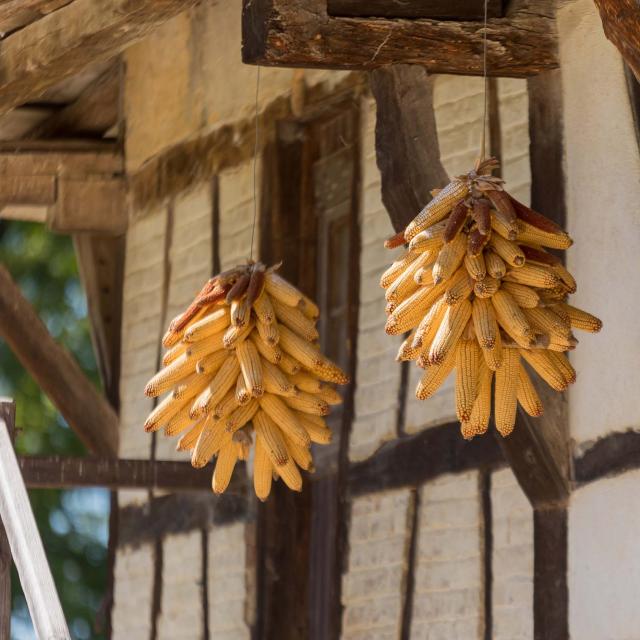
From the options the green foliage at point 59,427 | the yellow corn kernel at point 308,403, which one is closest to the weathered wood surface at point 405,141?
the yellow corn kernel at point 308,403

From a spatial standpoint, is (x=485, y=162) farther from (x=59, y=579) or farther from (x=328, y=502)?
(x=59, y=579)

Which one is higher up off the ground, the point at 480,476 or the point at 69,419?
the point at 69,419

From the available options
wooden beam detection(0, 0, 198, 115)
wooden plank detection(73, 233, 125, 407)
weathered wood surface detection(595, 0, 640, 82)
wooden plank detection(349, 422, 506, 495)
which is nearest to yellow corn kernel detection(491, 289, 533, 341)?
weathered wood surface detection(595, 0, 640, 82)

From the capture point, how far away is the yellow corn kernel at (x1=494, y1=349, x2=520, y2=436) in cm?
369

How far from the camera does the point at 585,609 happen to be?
4.36m

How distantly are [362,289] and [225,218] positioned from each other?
89 centimetres

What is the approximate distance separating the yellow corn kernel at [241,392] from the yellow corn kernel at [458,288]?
2.29 feet

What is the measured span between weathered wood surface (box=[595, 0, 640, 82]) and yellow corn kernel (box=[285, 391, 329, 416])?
1189 millimetres

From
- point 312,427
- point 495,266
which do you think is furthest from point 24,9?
point 495,266

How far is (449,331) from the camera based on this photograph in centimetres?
358

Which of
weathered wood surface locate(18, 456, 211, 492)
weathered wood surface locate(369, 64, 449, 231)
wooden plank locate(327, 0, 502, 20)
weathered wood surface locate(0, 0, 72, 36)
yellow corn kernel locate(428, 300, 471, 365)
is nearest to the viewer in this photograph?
yellow corn kernel locate(428, 300, 471, 365)

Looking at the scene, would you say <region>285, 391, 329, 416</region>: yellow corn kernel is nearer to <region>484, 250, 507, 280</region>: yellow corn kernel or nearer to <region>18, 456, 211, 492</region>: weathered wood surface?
<region>484, 250, 507, 280</region>: yellow corn kernel

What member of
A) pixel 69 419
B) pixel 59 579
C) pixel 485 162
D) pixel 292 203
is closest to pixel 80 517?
pixel 59 579

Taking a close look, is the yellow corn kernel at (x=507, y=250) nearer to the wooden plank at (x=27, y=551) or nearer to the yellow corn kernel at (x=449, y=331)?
the yellow corn kernel at (x=449, y=331)
